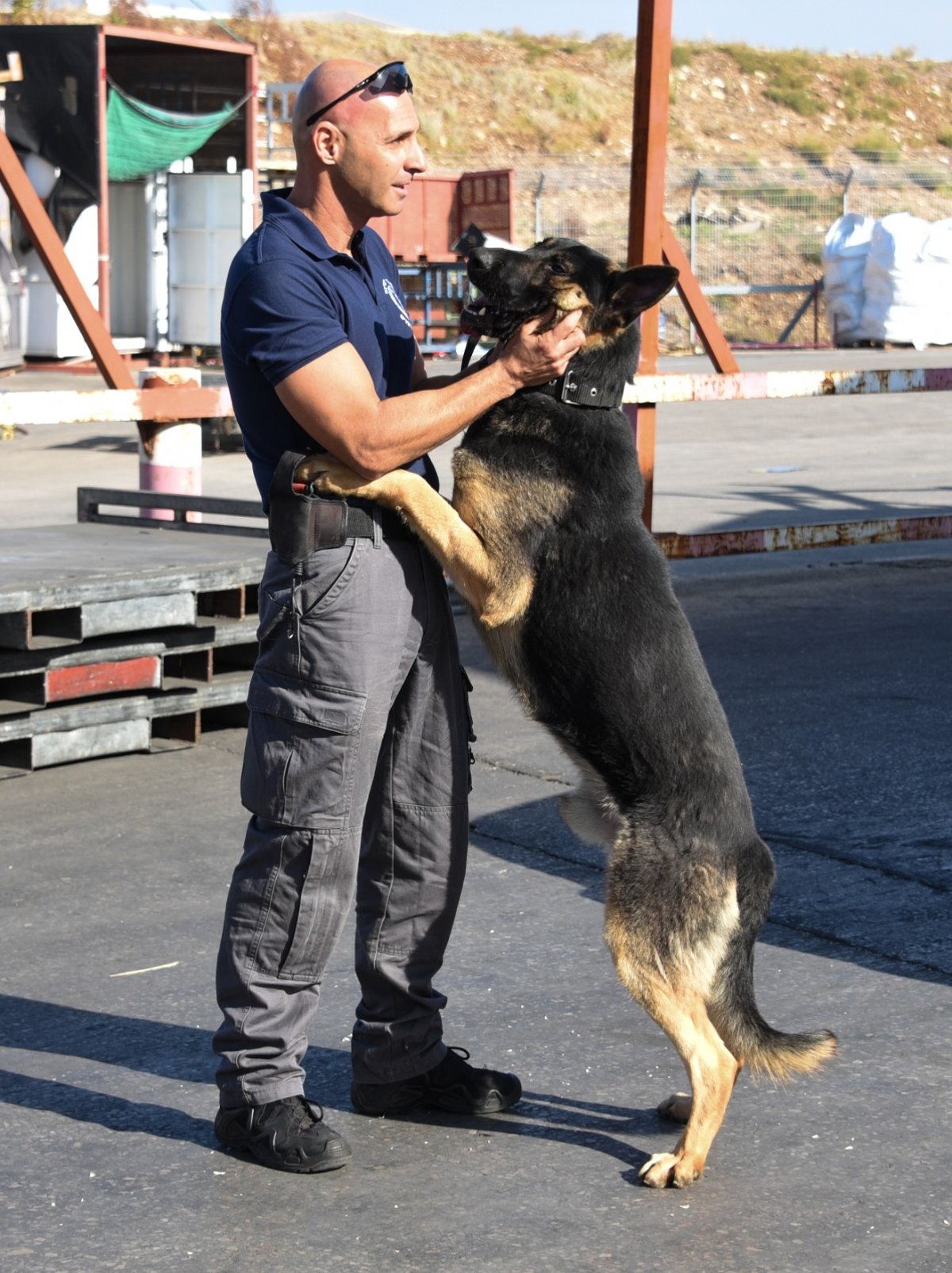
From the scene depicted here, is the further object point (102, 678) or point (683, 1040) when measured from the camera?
point (102, 678)

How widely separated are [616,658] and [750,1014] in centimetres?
73

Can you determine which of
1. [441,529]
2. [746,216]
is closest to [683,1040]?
[441,529]

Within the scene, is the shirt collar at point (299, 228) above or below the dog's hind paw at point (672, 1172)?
above

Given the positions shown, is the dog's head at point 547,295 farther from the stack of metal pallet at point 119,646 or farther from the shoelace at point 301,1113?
the stack of metal pallet at point 119,646

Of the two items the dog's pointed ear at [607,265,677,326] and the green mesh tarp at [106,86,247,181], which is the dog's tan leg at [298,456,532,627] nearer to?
the dog's pointed ear at [607,265,677,326]

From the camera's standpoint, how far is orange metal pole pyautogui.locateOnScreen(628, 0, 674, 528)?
750cm

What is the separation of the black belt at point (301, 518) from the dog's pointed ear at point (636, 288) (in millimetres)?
730

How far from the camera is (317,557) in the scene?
313 centimetres

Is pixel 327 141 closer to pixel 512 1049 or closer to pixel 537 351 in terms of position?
pixel 537 351

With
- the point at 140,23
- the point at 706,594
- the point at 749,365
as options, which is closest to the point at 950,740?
the point at 706,594

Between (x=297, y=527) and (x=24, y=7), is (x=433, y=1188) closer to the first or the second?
(x=297, y=527)

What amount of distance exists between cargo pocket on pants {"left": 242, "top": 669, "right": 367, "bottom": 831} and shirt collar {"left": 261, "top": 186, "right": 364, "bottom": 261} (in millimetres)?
812

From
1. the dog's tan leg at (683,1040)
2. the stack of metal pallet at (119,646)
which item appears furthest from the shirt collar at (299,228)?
the stack of metal pallet at (119,646)

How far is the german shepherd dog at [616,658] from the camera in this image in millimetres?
3066
